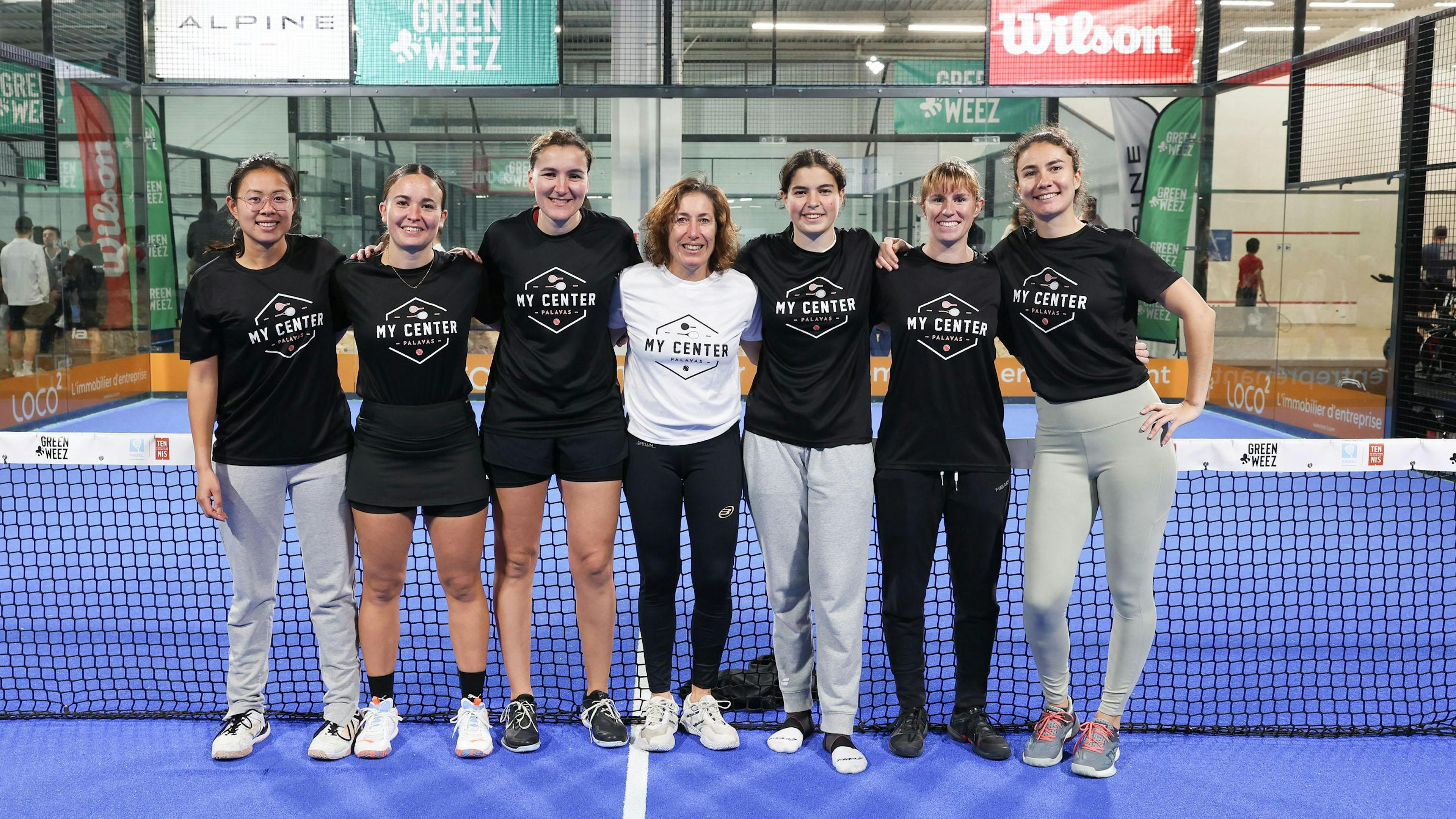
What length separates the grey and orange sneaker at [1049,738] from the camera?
3309 mm

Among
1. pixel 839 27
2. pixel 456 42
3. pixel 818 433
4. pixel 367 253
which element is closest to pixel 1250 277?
pixel 839 27

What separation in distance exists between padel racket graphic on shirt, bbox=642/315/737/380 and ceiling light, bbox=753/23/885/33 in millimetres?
9023

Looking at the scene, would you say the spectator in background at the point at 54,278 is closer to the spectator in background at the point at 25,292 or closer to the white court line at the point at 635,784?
the spectator in background at the point at 25,292

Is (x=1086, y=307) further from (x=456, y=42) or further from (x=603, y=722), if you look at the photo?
(x=456, y=42)

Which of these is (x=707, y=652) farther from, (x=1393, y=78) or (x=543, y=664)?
(x=1393, y=78)

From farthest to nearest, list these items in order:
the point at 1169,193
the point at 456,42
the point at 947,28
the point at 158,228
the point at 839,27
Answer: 1. the point at 839,27
2. the point at 158,228
3. the point at 947,28
4. the point at 1169,193
5. the point at 456,42

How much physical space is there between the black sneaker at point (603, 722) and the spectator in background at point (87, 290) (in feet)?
28.5

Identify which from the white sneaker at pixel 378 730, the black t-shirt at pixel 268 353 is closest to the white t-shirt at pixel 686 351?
the black t-shirt at pixel 268 353

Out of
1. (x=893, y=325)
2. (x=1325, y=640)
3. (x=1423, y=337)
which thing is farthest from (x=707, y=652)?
(x=1423, y=337)

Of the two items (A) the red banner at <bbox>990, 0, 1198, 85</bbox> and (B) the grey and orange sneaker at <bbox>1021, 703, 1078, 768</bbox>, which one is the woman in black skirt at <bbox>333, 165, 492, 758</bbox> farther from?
(A) the red banner at <bbox>990, 0, 1198, 85</bbox>

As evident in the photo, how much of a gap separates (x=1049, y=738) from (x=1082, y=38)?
795 cm

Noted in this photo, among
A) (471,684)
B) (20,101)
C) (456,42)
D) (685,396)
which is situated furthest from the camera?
(456,42)

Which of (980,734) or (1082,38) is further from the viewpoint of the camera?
(1082,38)

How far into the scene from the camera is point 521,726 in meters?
3.38
